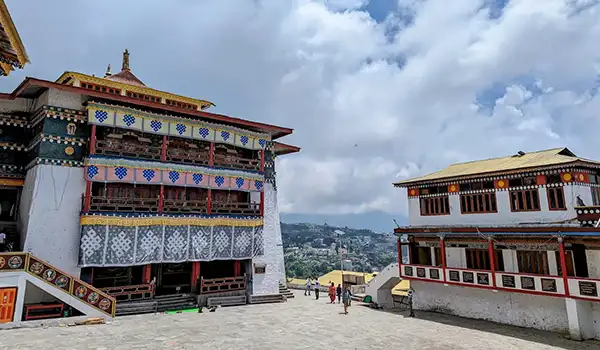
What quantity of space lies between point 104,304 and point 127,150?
25.6 feet

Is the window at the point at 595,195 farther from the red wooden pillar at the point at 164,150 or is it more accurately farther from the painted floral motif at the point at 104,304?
the painted floral motif at the point at 104,304

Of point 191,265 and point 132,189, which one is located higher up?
Result: point 132,189

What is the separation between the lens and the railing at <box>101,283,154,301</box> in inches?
725

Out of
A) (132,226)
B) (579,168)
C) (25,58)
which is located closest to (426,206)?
(579,168)

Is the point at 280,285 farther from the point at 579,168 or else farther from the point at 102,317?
the point at 579,168

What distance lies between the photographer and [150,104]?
20.6 m

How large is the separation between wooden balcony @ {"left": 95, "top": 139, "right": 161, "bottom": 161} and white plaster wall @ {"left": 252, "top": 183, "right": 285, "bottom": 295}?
7.66m

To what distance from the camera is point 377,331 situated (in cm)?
1625

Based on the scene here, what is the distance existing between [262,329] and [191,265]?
28.3ft

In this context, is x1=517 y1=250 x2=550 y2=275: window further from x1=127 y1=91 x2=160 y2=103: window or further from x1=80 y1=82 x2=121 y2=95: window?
x1=80 y1=82 x2=121 y2=95: window

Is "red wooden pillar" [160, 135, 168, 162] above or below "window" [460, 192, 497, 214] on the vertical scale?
above

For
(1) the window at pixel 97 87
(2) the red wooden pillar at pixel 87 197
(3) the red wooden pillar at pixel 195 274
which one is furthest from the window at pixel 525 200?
(1) the window at pixel 97 87

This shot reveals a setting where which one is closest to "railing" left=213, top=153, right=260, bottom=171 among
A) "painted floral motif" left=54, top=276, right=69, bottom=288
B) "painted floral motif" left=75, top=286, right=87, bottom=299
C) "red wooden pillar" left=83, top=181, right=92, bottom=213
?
"red wooden pillar" left=83, top=181, right=92, bottom=213

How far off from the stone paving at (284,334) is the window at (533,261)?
2724 millimetres
